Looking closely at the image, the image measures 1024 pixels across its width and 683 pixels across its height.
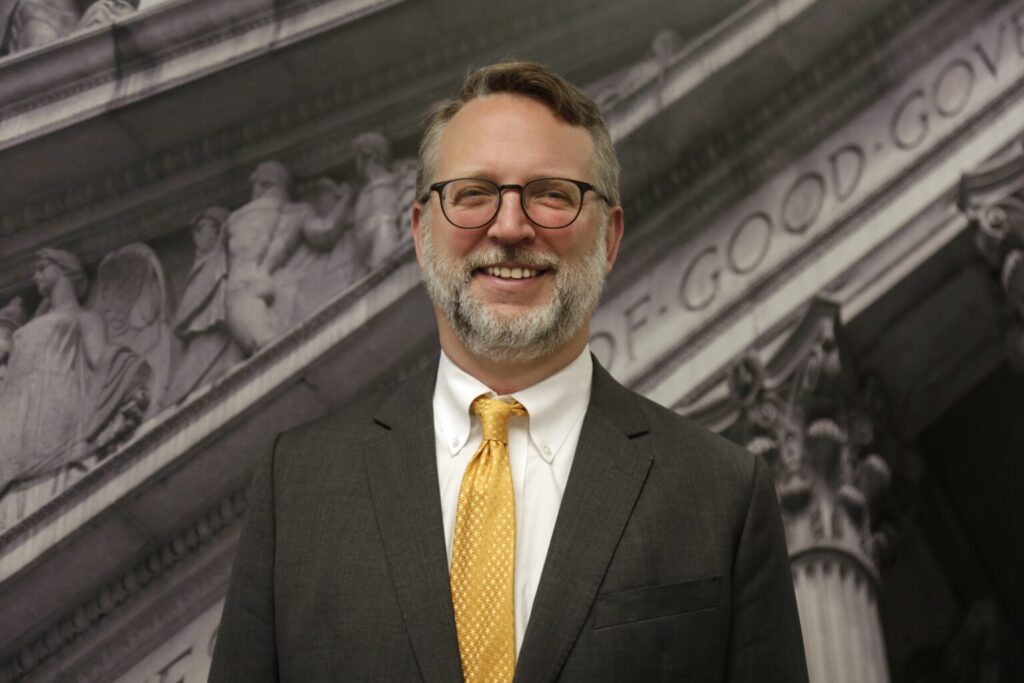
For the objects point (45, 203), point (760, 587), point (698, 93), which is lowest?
point (760, 587)

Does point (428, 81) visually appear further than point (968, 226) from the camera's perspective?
Yes

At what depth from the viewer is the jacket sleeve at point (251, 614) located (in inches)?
72.2

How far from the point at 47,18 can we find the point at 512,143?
7.25 ft

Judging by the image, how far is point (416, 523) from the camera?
6.06 ft

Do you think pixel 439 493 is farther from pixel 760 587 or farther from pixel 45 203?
pixel 45 203

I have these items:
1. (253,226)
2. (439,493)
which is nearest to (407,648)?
(439,493)

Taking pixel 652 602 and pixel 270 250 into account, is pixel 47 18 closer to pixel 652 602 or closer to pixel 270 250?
pixel 270 250

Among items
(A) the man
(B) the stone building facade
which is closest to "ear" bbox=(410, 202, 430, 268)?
(A) the man

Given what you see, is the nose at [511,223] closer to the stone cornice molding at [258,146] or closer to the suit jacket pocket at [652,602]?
the suit jacket pocket at [652,602]

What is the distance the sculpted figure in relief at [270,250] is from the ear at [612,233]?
1.48 m

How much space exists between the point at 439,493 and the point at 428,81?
6.59 ft

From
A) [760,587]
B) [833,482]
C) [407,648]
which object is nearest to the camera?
[407,648]

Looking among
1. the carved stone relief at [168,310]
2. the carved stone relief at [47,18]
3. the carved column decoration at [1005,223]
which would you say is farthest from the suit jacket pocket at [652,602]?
the carved stone relief at [47,18]

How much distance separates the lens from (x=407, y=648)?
5.71 feet
